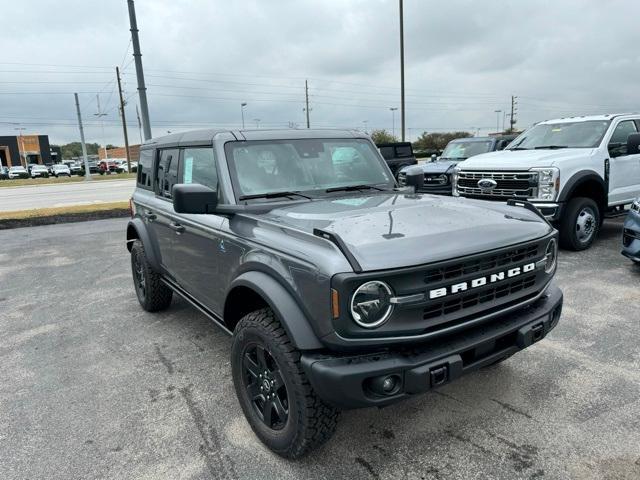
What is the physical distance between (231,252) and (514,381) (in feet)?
7.20

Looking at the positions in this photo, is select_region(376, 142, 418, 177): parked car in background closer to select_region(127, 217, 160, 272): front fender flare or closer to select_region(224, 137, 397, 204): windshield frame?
select_region(127, 217, 160, 272): front fender flare

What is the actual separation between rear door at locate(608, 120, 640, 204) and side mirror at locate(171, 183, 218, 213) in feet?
22.4

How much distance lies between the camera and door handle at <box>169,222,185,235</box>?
3.88m

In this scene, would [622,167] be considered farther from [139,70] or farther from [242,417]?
[139,70]

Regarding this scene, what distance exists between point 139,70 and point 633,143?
34.6ft

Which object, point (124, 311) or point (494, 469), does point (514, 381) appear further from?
point (124, 311)

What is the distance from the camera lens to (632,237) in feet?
18.6

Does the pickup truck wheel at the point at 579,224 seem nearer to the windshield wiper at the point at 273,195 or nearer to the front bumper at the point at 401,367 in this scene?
the windshield wiper at the point at 273,195

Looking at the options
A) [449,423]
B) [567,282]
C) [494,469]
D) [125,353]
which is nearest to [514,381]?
[449,423]

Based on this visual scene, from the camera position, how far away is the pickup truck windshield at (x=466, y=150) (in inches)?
492

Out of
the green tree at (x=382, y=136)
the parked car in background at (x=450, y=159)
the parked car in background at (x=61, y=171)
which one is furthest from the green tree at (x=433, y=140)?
the parked car in background at (x=450, y=159)

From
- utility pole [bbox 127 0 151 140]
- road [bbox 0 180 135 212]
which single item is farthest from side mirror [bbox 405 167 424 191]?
road [bbox 0 180 135 212]

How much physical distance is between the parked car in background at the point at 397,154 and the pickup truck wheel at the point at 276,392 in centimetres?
1216

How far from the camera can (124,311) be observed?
5.40m
